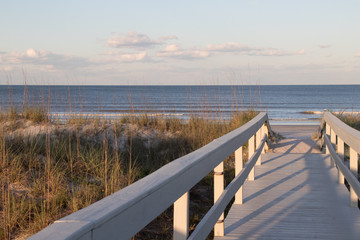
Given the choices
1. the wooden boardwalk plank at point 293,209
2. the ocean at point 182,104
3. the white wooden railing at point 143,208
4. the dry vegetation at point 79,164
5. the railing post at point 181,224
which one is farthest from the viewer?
the ocean at point 182,104

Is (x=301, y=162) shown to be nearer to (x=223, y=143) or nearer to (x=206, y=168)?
(x=223, y=143)

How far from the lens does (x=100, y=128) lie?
11758 mm

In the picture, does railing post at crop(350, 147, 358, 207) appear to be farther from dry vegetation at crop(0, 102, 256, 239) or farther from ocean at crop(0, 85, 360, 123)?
ocean at crop(0, 85, 360, 123)

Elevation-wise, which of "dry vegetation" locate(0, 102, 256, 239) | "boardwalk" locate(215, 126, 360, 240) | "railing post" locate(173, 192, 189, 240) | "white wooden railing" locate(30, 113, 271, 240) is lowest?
"boardwalk" locate(215, 126, 360, 240)

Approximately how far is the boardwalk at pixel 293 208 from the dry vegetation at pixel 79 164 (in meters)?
0.90

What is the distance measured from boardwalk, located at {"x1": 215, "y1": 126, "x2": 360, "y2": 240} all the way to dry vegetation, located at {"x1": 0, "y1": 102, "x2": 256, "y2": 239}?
35.4 inches

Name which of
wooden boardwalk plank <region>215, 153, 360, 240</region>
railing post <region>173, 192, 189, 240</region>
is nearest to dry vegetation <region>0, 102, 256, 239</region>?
wooden boardwalk plank <region>215, 153, 360, 240</region>

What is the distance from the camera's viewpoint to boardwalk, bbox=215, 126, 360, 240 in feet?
12.3

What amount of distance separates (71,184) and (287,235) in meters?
3.16

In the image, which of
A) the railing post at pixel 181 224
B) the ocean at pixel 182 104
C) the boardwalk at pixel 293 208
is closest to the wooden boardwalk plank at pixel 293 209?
the boardwalk at pixel 293 208

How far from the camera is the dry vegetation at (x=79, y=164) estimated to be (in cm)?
454

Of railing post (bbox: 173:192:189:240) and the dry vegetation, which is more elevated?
railing post (bbox: 173:192:189:240)

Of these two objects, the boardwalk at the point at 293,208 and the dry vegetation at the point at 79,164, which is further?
the dry vegetation at the point at 79,164

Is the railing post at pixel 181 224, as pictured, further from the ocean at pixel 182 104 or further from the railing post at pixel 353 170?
the ocean at pixel 182 104
